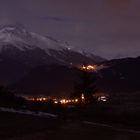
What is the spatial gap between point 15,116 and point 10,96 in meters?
27.7

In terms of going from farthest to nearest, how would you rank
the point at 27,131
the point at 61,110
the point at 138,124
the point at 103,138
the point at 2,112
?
the point at 61,110 < the point at 2,112 < the point at 138,124 < the point at 27,131 < the point at 103,138

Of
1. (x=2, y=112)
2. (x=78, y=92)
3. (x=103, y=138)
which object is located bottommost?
(x=103, y=138)

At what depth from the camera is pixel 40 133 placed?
38.4m

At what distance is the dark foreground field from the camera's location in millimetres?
36500

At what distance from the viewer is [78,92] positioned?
85438 mm

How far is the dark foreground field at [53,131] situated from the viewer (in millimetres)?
36500

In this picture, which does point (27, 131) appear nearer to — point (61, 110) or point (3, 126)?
point (3, 126)

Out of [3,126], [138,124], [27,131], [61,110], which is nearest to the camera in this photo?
[27,131]

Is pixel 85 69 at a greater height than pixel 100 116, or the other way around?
pixel 85 69

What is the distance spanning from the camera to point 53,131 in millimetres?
39969

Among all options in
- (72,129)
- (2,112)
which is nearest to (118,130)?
(72,129)

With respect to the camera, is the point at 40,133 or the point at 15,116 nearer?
the point at 40,133

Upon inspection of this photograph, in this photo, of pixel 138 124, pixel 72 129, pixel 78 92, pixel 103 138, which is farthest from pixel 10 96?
pixel 103 138

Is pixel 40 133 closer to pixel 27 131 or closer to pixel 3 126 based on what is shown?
pixel 27 131
